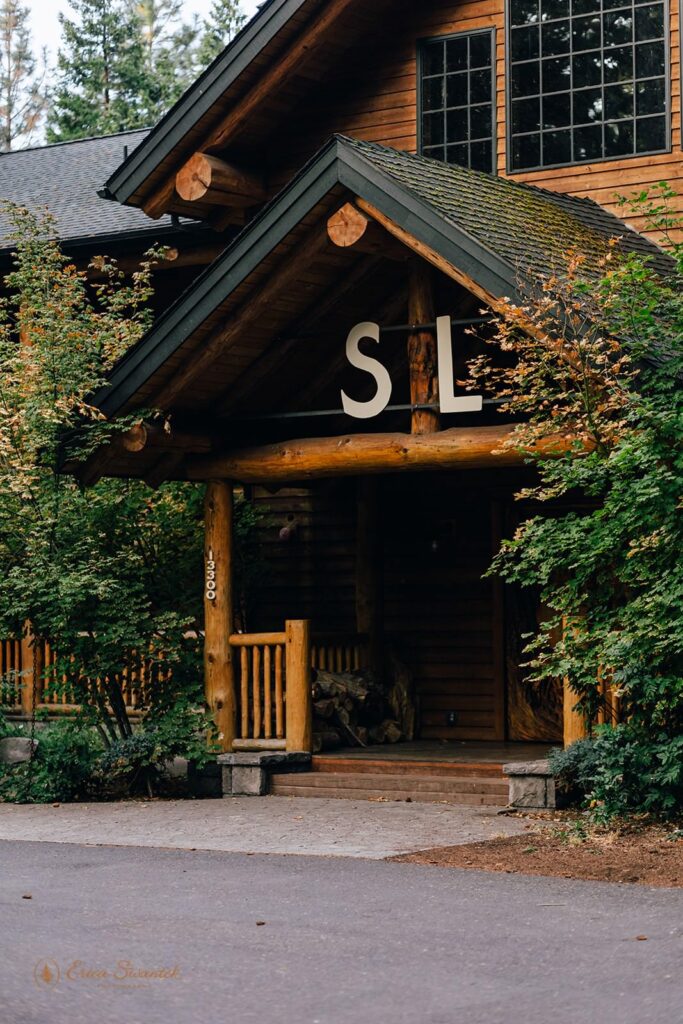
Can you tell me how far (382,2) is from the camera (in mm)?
17172

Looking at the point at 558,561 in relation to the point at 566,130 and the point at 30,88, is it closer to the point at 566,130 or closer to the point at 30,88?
the point at 566,130

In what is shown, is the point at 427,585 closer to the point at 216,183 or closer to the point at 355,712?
the point at 355,712

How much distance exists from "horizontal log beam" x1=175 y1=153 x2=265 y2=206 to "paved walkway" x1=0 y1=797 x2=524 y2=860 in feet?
22.4

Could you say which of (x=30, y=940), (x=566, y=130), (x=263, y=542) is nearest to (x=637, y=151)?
(x=566, y=130)

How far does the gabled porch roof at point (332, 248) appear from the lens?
1277cm

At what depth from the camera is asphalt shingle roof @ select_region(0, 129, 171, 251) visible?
797 inches

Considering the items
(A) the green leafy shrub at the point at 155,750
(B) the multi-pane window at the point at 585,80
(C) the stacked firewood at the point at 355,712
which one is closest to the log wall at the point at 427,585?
(C) the stacked firewood at the point at 355,712

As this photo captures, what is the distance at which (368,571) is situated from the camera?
17578 millimetres

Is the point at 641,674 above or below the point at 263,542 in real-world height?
below

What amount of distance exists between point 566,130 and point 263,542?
5.75 metres

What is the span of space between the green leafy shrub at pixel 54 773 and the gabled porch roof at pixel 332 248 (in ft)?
10.1

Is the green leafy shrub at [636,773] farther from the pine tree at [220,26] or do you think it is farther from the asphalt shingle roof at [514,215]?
the pine tree at [220,26]

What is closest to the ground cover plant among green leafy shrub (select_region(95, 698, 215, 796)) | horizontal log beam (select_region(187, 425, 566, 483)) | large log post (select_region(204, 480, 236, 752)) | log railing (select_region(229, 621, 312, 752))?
green leafy shrub (select_region(95, 698, 215, 796))

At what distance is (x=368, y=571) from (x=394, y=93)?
5.24 metres
